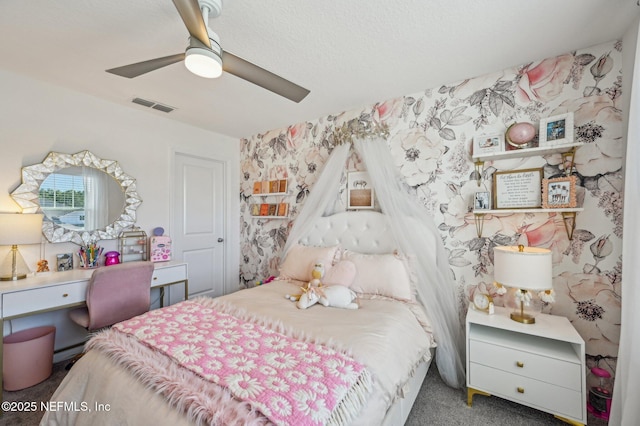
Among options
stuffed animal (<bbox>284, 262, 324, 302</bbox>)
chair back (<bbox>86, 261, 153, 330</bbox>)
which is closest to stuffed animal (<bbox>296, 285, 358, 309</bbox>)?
stuffed animal (<bbox>284, 262, 324, 302</bbox>)

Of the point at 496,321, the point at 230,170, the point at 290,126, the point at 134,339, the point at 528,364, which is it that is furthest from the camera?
the point at 230,170

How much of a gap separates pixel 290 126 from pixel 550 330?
3.23 metres

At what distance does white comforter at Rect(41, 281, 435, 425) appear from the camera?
1.09 metres

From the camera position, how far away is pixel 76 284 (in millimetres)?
2205

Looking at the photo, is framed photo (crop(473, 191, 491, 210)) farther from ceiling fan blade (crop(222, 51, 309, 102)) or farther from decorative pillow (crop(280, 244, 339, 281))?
ceiling fan blade (crop(222, 51, 309, 102))

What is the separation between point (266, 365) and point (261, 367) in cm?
2

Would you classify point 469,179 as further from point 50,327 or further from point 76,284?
point 50,327

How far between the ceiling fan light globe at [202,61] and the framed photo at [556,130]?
229cm

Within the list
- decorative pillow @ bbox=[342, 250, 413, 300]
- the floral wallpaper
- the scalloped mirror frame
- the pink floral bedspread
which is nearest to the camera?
the pink floral bedspread

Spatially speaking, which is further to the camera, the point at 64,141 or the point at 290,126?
the point at 290,126

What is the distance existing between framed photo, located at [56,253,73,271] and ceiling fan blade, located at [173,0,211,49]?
2566 mm

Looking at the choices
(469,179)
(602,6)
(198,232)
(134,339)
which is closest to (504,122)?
(469,179)

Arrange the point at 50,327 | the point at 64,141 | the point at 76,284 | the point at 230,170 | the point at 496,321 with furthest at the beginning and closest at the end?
the point at 230,170 → the point at 64,141 → the point at 50,327 → the point at 76,284 → the point at 496,321

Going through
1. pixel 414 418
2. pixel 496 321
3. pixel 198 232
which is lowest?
pixel 414 418
